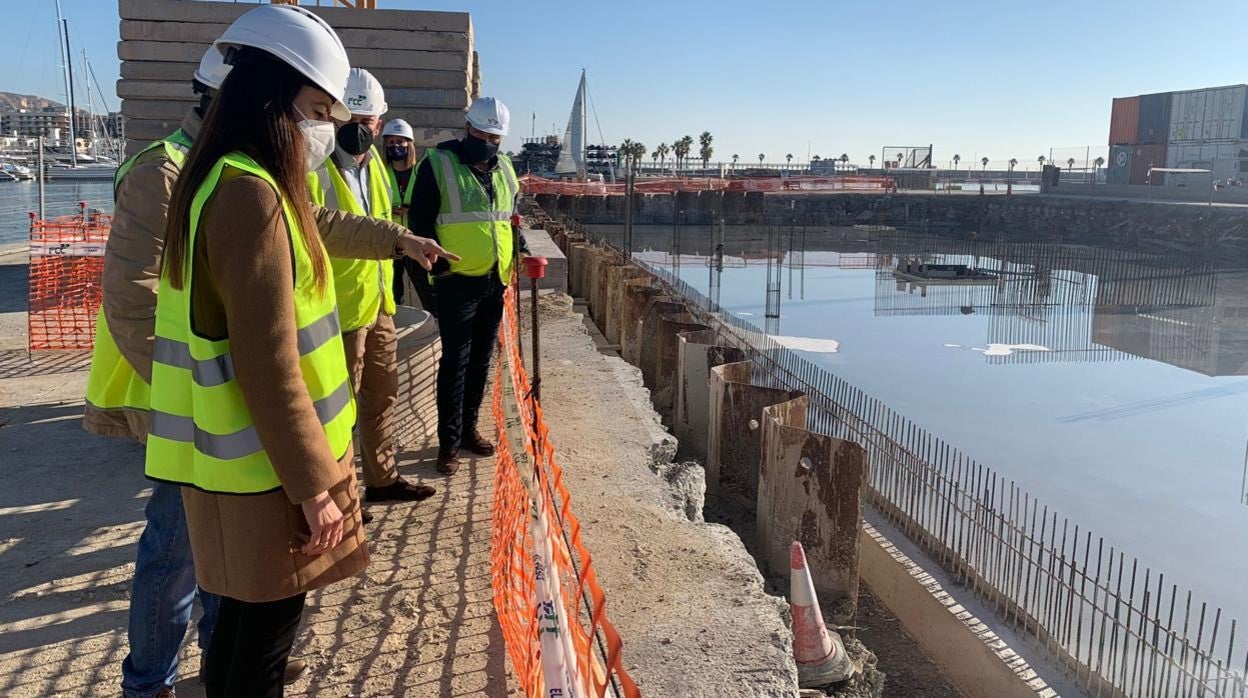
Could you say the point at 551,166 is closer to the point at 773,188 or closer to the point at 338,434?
the point at 773,188

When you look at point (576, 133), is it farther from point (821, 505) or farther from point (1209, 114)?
point (821, 505)

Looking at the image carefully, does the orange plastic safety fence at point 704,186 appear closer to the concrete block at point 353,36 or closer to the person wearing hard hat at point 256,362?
the concrete block at point 353,36

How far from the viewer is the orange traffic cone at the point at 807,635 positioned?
13.4 ft

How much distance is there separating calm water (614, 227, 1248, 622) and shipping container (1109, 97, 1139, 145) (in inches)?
1157

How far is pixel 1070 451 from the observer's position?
32.2 feet

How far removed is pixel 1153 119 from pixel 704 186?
1027 inches

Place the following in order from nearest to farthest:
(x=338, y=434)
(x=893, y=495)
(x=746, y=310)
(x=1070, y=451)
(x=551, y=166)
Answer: (x=338, y=434) → (x=893, y=495) → (x=1070, y=451) → (x=746, y=310) → (x=551, y=166)

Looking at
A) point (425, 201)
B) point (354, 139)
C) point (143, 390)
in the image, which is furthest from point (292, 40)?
point (425, 201)

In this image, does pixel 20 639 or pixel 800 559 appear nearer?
pixel 20 639

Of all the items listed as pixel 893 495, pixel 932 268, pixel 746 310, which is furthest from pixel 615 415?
pixel 932 268

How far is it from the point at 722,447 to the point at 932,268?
67.8ft

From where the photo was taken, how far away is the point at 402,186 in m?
6.13

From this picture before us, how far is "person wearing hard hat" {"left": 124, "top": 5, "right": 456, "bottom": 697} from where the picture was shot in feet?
5.93

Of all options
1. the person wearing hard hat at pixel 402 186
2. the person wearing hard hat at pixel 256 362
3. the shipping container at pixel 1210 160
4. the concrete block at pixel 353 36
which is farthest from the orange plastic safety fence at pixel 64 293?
the shipping container at pixel 1210 160
